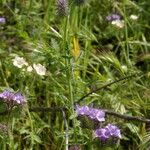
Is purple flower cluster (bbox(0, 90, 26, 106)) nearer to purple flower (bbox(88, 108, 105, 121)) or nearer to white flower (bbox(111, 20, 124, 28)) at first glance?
purple flower (bbox(88, 108, 105, 121))

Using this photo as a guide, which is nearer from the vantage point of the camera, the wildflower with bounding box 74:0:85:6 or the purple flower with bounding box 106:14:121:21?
the wildflower with bounding box 74:0:85:6

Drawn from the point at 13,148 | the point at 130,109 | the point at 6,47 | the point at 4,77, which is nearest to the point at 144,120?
the point at 130,109

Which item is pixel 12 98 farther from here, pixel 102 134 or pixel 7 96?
pixel 102 134

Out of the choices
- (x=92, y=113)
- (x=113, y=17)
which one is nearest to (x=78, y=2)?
(x=92, y=113)

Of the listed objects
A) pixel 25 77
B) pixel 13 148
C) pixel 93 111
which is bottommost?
pixel 13 148

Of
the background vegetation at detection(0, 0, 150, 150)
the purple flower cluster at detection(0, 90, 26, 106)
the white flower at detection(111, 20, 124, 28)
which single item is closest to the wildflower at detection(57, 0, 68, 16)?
the background vegetation at detection(0, 0, 150, 150)

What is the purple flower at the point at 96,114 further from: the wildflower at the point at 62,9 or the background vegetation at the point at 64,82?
the wildflower at the point at 62,9

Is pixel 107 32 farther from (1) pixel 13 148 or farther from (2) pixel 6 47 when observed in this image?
(1) pixel 13 148

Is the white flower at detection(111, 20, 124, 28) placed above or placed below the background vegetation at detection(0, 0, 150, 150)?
above
